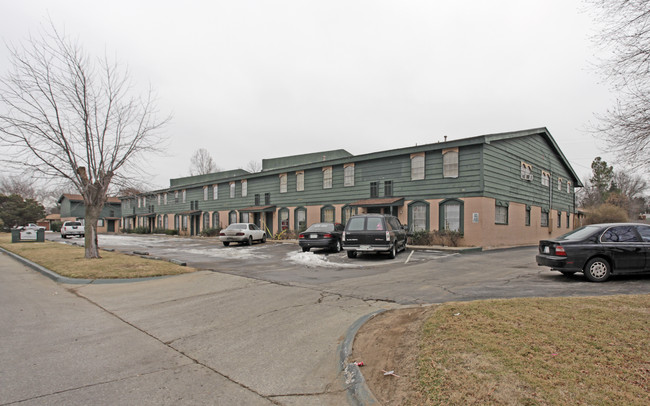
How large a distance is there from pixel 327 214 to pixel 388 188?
5.48 meters

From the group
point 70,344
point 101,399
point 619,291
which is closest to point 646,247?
point 619,291

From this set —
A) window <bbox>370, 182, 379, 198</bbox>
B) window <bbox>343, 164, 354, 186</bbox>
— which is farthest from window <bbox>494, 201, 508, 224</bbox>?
window <bbox>343, 164, 354, 186</bbox>

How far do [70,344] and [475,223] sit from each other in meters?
17.9

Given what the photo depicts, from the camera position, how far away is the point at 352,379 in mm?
3781

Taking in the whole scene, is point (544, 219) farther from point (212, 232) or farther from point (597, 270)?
point (212, 232)

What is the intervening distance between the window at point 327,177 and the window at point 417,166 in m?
6.73

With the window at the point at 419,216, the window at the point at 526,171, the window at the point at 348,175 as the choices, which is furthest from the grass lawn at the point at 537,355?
the window at the point at 526,171

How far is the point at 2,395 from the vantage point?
3523mm

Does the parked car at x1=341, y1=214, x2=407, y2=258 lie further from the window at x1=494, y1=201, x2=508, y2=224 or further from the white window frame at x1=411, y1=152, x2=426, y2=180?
the window at x1=494, y1=201, x2=508, y2=224

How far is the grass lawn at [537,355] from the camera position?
2.97m

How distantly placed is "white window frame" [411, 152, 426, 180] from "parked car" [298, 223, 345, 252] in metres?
6.68

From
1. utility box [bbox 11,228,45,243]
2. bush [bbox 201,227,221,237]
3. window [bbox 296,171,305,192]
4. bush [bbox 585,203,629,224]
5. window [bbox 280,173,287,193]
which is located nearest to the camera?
utility box [bbox 11,228,45,243]

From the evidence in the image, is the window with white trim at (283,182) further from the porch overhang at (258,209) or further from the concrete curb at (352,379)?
the concrete curb at (352,379)

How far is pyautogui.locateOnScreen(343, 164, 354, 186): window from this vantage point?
24856 millimetres
